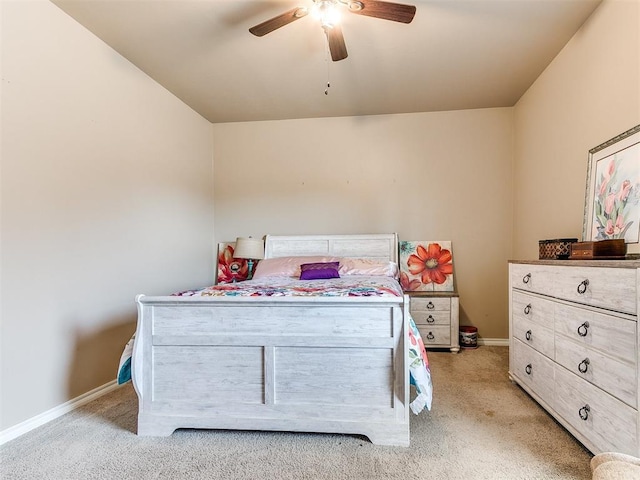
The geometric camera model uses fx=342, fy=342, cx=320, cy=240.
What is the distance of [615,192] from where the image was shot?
2023 mm

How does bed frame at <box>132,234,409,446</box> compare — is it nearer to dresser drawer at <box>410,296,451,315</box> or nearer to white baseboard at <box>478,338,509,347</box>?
dresser drawer at <box>410,296,451,315</box>

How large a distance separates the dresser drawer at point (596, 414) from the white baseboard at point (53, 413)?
2.97 meters

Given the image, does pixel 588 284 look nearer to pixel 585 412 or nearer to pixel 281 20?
pixel 585 412

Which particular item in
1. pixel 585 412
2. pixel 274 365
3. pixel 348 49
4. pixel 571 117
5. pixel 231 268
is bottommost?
pixel 585 412

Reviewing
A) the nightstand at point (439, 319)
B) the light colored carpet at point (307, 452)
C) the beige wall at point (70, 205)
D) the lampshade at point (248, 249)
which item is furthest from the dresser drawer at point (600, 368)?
the beige wall at point (70, 205)

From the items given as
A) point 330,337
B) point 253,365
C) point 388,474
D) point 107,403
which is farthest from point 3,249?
point 388,474

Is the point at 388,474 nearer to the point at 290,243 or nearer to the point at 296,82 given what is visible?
the point at 290,243

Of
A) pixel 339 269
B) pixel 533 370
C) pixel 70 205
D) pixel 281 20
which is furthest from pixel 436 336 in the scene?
pixel 70 205

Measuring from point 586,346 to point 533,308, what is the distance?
54 cm

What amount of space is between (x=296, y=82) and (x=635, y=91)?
7.92 feet

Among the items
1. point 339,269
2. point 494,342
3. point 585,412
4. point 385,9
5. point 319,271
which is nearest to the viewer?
point 585,412

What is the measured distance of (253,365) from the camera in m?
1.87

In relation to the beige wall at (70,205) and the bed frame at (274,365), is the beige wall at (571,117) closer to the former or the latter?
the bed frame at (274,365)

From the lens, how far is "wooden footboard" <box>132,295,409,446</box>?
1779mm
